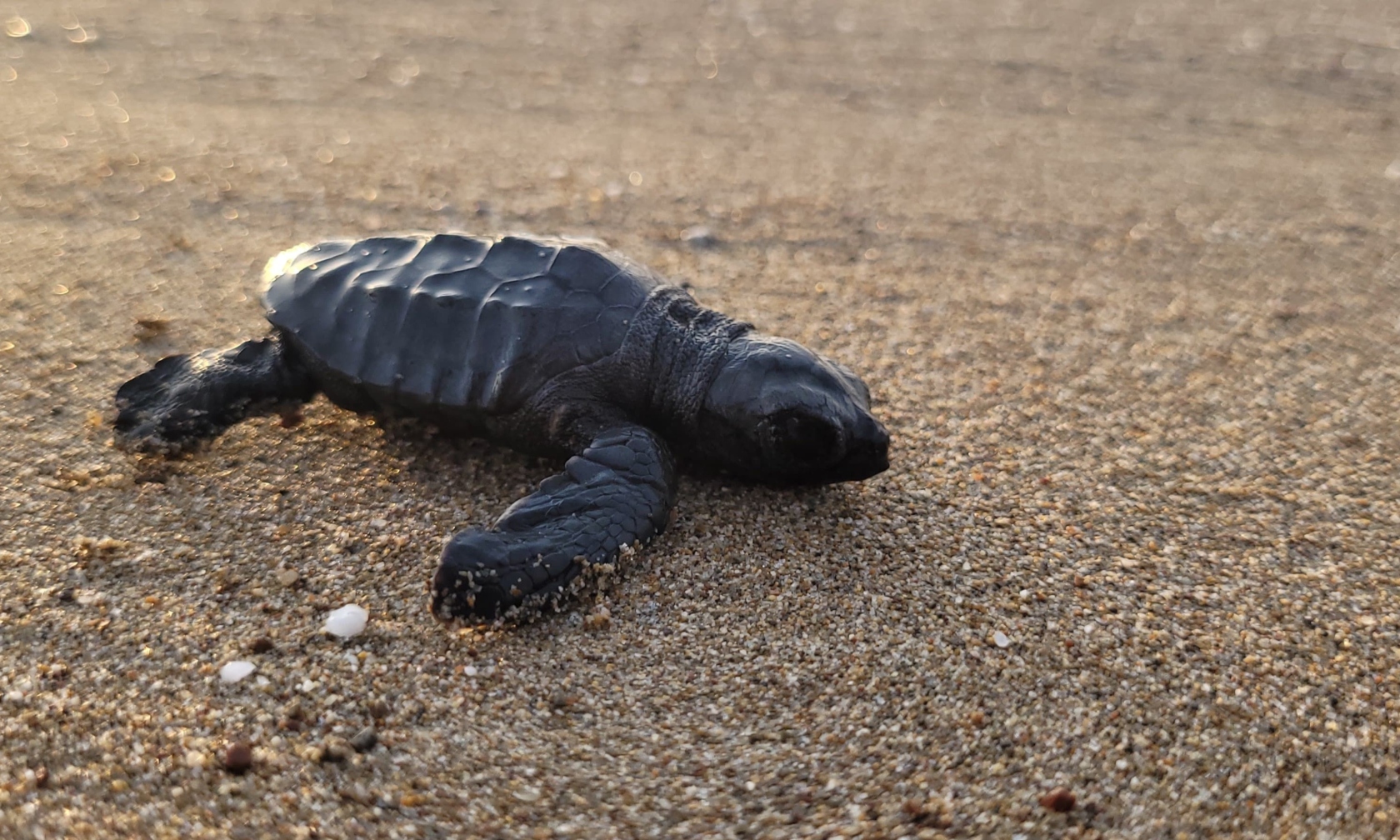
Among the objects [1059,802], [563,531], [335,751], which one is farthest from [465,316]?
[1059,802]

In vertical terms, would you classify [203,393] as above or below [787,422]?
below

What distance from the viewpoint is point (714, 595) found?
2.26 meters

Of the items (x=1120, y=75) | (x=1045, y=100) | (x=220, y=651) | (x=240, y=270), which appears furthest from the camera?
(x=1120, y=75)

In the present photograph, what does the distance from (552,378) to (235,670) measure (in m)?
0.98

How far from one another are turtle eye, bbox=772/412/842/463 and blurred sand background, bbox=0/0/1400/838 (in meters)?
0.18

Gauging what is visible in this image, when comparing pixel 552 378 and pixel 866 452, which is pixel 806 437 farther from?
pixel 552 378

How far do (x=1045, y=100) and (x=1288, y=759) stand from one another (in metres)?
5.46

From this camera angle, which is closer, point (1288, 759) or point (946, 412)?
point (1288, 759)

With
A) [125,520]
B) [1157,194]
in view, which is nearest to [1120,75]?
[1157,194]

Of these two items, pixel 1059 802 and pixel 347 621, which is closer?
pixel 1059 802

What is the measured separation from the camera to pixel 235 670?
1.96 m

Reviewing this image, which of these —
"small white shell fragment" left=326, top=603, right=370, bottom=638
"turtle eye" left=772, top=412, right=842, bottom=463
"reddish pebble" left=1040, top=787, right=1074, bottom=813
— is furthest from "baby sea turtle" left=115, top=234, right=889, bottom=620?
"reddish pebble" left=1040, top=787, right=1074, bottom=813

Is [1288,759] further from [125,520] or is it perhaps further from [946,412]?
[125,520]

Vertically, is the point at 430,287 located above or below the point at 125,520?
above
